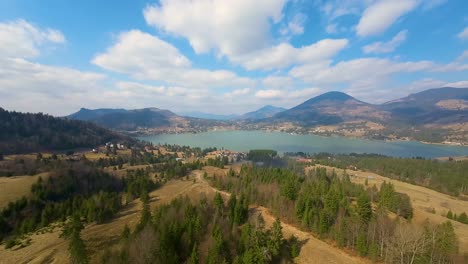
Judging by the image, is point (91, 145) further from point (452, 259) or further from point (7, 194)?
point (452, 259)

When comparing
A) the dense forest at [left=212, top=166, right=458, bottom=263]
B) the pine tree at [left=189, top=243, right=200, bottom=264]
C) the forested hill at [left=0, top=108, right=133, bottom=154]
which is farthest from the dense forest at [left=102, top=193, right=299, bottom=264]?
the forested hill at [left=0, top=108, right=133, bottom=154]

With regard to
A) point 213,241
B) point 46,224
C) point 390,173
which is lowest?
point 390,173

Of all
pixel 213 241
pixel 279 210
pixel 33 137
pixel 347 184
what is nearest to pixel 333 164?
pixel 347 184

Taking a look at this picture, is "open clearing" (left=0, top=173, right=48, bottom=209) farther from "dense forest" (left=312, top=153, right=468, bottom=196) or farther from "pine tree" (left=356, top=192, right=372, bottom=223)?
"dense forest" (left=312, top=153, right=468, bottom=196)

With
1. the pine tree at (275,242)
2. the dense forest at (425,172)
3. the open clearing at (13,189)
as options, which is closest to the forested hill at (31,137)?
the open clearing at (13,189)

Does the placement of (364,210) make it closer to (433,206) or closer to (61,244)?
(433,206)
